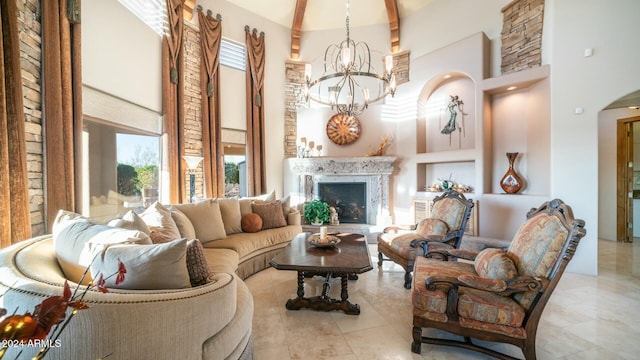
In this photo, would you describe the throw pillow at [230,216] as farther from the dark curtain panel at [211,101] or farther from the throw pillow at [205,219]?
the dark curtain panel at [211,101]

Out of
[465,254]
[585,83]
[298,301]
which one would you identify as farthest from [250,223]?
[585,83]

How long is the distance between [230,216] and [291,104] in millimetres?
3307

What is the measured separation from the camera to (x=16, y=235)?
1.84 m

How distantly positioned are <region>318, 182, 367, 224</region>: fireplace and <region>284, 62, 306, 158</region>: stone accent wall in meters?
1.19

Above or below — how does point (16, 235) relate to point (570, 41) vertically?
below

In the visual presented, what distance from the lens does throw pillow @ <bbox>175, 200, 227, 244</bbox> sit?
319 cm

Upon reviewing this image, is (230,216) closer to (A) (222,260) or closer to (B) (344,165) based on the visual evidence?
(A) (222,260)

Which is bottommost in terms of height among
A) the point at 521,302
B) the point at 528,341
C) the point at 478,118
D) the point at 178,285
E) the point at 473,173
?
the point at 528,341

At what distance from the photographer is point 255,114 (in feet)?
17.9

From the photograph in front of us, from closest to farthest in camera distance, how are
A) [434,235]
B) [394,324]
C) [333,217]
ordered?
[394,324], [434,235], [333,217]

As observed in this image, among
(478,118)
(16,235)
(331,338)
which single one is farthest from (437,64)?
(16,235)

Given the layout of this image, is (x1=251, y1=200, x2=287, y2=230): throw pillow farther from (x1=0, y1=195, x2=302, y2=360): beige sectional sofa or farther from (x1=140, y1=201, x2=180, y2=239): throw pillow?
(x1=0, y1=195, x2=302, y2=360): beige sectional sofa

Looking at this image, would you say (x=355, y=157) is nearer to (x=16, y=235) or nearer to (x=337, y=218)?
(x=337, y=218)

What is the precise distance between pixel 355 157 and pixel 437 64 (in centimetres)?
238
